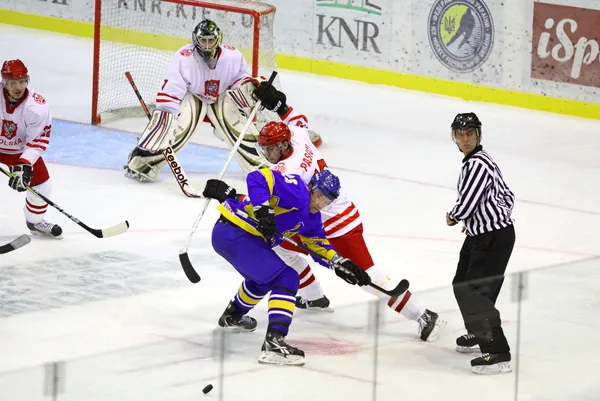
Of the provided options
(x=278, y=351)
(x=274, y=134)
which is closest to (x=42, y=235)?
(x=274, y=134)

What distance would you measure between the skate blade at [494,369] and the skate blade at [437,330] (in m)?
0.23

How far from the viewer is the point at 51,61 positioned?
11.6m

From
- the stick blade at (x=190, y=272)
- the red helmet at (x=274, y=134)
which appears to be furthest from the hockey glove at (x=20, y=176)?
the red helmet at (x=274, y=134)

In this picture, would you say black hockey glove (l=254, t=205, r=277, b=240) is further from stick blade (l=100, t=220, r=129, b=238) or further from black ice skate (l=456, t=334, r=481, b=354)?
stick blade (l=100, t=220, r=129, b=238)

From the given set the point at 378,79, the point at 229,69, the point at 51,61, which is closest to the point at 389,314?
the point at 229,69

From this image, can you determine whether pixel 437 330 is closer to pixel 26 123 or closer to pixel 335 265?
pixel 335 265

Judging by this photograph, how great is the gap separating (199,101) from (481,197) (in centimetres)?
348

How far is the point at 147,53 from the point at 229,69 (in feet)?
8.17

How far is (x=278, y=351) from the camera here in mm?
4660

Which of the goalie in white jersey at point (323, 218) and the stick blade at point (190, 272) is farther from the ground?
the goalie in white jersey at point (323, 218)

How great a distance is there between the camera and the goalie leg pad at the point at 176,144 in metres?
7.89

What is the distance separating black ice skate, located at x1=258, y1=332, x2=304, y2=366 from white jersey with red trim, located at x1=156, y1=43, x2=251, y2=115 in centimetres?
325

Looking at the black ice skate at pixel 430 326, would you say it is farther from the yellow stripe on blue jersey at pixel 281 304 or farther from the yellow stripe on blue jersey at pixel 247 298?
the yellow stripe on blue jersey at pixel 247 298

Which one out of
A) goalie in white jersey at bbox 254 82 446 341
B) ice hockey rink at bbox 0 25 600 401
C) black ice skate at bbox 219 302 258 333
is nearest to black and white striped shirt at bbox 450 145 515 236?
ice hockey rink at bbox 0 25 600 401
